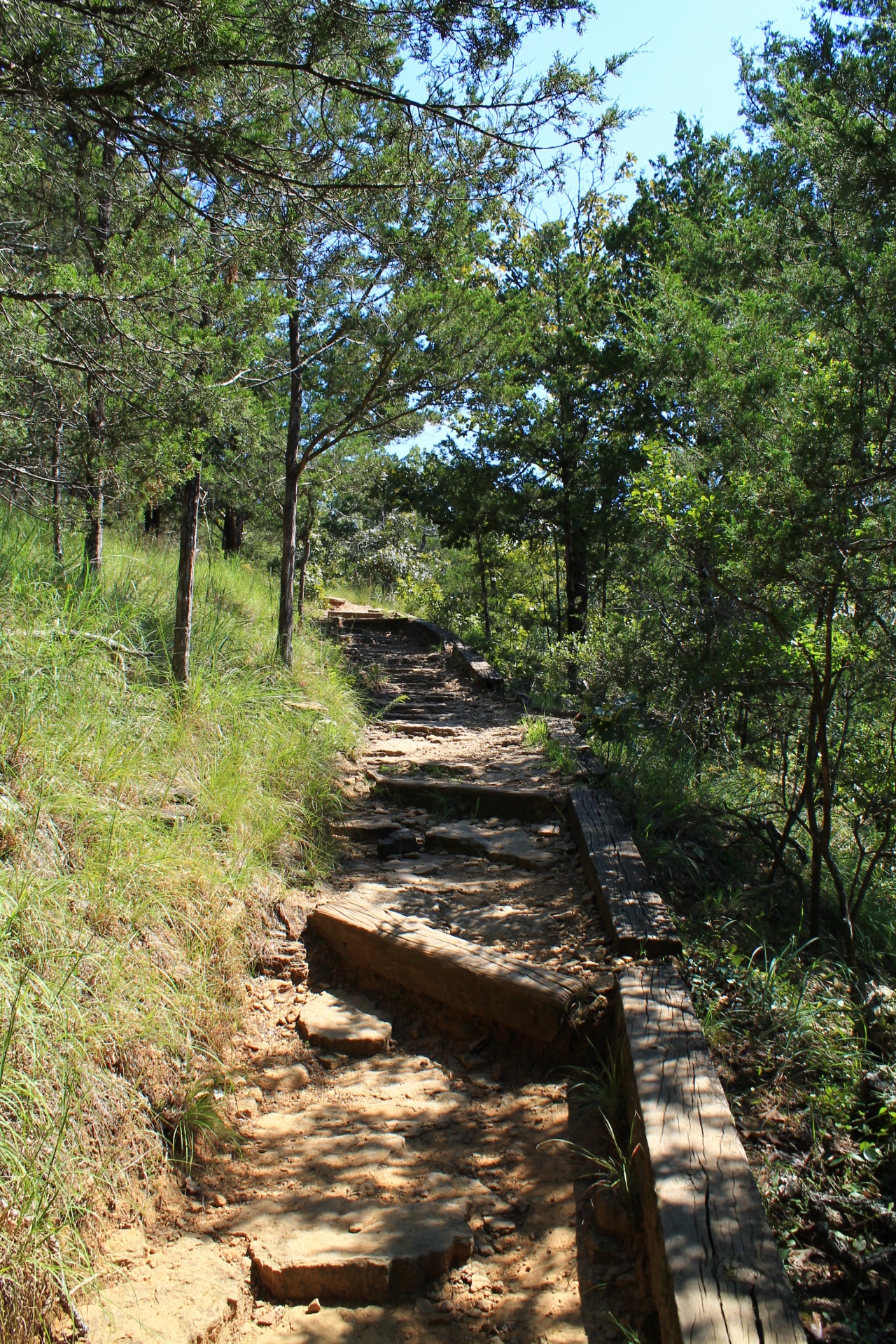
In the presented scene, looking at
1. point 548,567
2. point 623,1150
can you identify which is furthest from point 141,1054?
point 548,567

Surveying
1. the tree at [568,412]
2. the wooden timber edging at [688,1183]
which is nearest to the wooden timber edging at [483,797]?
the wooden timber edging at [688,1183]

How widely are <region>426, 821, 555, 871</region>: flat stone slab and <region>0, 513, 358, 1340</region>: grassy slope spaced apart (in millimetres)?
682

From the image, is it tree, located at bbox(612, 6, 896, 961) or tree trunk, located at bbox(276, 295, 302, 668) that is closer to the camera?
tree, located at bbox(612, 6, 896, 961)

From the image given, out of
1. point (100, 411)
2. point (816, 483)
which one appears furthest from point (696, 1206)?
point (100, 411)

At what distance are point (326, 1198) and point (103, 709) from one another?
2.38 m

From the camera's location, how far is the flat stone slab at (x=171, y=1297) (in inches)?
74.9

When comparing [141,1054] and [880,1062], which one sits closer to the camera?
[141,1054]

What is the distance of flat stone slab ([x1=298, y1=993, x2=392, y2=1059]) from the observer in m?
3.21

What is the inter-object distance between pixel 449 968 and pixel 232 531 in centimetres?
1307

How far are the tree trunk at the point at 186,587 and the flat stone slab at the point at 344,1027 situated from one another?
2531 millimetres

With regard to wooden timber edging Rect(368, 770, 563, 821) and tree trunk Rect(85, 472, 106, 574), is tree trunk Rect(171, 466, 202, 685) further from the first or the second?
wooden timber edging Rect(368, 770, 563, 821)

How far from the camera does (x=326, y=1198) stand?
7.92 feet

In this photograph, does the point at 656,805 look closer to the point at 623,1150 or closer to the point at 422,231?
the point at 623,1150

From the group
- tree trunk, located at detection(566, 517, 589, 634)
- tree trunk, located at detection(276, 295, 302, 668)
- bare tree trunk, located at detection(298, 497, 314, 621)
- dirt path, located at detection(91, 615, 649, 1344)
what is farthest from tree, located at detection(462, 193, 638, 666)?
dirt path, located at detection(91, 615, 649, 1344)
